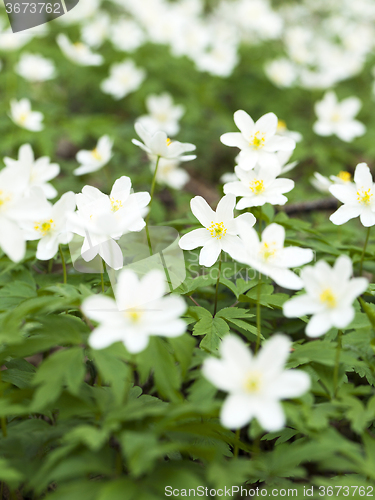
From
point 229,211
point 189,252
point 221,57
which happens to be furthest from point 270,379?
point 221,57

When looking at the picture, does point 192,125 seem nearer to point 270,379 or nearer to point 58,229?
point 58,229

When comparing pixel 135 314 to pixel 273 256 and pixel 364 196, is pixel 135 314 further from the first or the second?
pixel 364 196

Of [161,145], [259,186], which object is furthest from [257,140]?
[161,145]

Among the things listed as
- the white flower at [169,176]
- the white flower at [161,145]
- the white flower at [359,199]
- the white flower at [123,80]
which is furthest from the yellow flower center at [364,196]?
the white flower at [123,80]

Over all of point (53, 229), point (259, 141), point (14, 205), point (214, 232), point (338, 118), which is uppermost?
point (14, 205)

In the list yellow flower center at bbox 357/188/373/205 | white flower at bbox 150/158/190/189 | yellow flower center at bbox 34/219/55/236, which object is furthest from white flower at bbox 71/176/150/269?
white flower at bbox 150/158/190/189

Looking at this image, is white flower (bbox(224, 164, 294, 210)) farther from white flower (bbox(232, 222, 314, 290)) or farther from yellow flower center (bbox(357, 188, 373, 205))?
A: white flower (bbox(232, 222, 314, 290))
